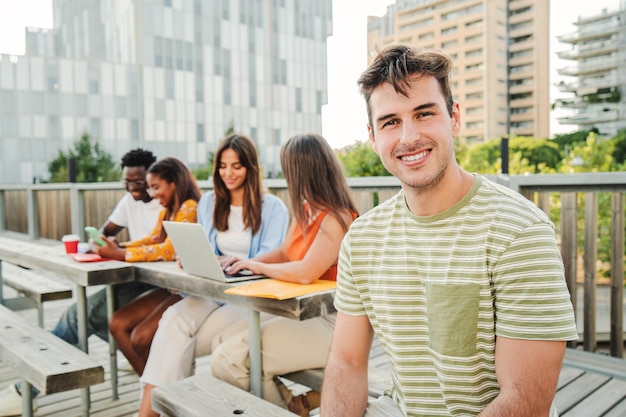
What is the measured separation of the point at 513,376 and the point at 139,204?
293 cm

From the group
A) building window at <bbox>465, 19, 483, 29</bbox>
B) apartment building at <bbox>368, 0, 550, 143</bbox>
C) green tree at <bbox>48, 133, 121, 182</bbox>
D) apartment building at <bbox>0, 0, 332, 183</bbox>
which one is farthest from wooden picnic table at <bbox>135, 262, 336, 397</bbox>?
building window at <bbox>465, 19, 483, 29</bbox>

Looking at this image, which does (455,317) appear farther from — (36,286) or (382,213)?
(36,286)

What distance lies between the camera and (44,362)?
214cm

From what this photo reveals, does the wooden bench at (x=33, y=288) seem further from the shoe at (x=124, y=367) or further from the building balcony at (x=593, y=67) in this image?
the building balcony at (x=593, y=67)

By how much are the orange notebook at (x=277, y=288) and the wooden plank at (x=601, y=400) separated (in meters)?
1.19

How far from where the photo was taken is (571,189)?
3.09 m

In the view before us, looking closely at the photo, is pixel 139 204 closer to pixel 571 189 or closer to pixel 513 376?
pixel 571 189

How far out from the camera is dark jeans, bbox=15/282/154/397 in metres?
3.15

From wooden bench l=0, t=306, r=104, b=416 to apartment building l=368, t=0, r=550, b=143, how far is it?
292 feet

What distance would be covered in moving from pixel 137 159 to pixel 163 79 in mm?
48498

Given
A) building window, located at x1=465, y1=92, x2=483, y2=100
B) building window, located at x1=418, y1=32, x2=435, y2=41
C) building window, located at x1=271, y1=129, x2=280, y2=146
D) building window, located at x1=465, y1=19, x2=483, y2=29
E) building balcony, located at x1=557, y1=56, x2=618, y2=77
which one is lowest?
building window, located at x1=271, y1=129, x2=280, y2=146

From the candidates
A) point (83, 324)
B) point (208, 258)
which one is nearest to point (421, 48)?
point (208, 258)

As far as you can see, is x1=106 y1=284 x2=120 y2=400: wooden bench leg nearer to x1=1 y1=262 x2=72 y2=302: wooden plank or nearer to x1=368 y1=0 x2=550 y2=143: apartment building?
x1=1 y1=262 x2=72 y2=302: wooden plank

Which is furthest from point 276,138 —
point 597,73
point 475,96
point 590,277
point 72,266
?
point 597,73
